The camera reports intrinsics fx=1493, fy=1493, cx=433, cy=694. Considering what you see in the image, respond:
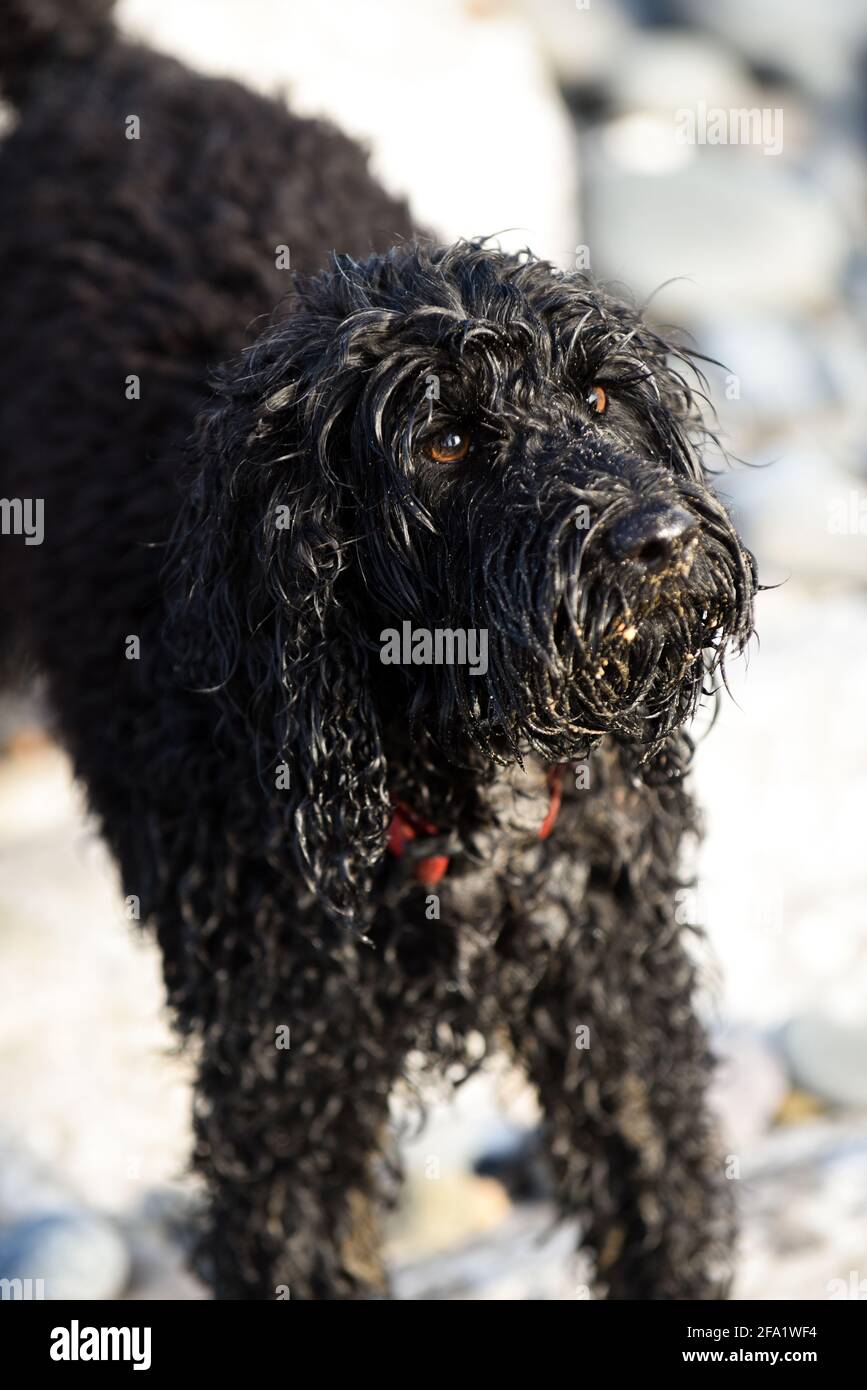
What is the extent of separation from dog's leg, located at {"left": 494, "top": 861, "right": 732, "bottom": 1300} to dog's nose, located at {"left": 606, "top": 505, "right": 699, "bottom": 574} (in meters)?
0.89

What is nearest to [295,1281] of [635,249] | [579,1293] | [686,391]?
[579,1293]

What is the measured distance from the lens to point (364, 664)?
249 cm

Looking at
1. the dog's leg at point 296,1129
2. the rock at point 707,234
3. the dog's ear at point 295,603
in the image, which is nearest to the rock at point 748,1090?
the dog's leg at point 296,1129

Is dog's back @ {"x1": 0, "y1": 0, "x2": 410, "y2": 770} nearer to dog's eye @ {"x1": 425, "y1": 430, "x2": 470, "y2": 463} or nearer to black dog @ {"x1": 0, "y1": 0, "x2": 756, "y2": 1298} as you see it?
black dog @ {"x1": 0, "y1": 0, "x2": 756, "y2": 1298}

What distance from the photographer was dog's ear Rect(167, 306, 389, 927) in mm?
2408

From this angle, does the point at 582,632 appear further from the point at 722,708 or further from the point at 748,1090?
the point at 722,708

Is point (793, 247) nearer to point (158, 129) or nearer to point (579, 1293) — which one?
point (158, 129)

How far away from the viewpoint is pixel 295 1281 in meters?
3.05

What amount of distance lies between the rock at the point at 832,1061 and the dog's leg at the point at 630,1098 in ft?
2.64

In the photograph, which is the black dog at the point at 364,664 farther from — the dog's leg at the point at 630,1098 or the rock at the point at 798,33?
the rock at the point at 798,33

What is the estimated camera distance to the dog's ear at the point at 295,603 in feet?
7.90

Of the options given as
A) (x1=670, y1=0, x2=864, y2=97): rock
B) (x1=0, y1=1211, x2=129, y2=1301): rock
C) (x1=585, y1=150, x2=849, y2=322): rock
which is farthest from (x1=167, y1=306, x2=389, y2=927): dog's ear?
(x1=670, y1=0, x2=864, y2=97): rock

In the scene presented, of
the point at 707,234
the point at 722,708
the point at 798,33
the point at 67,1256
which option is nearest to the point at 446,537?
the point at 67,1256
